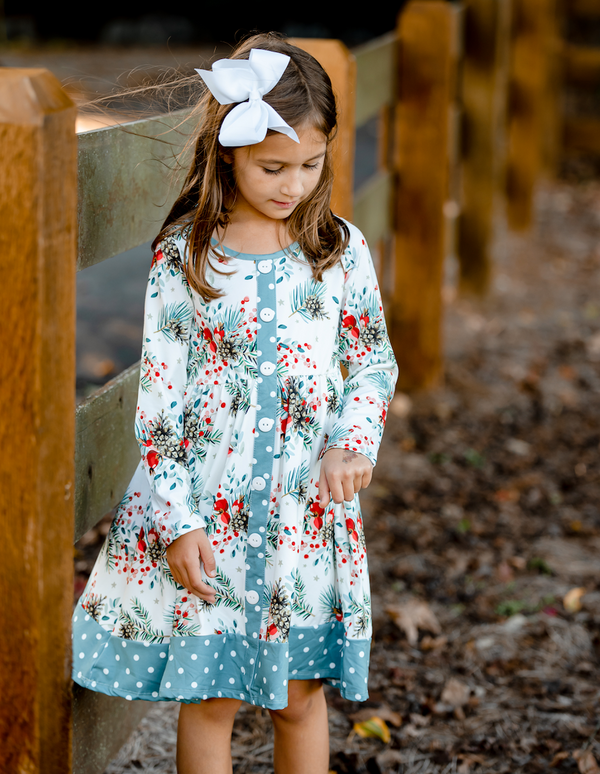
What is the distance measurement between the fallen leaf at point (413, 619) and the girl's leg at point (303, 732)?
973 mm

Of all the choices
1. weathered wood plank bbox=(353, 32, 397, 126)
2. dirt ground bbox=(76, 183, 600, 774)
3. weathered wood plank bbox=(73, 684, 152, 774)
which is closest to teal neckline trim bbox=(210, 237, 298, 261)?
weathered wood plank bbox=(73, 684, 152, 774)

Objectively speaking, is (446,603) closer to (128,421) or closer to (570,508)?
(570,508)

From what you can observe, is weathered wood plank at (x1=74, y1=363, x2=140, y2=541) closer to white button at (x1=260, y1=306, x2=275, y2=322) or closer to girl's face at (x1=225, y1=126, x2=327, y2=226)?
white button at (x1=260, y1=306, x2=275, y2=322)

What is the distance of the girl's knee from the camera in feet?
6.08

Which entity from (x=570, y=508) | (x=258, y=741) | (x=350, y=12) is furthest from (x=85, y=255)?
(x=350, y=12)

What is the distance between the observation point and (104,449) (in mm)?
1987

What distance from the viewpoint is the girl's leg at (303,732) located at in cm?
187

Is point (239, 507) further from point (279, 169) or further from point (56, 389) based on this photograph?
point (279, 169)

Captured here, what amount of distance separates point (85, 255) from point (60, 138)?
45 centimetres

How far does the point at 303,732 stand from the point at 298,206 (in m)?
1.09

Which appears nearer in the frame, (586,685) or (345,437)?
(345,437)

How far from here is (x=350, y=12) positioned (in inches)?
582

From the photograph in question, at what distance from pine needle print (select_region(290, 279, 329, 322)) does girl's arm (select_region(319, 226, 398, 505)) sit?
71 millimetres

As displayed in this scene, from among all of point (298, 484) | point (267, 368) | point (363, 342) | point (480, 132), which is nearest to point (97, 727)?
point (298, 484)
